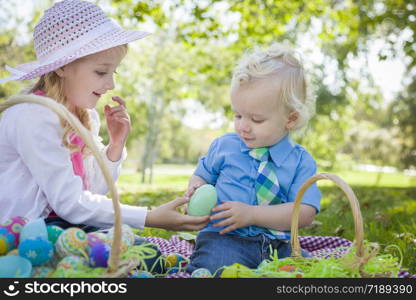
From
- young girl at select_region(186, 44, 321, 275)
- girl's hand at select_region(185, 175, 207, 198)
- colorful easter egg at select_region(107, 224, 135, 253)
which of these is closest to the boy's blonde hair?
young girl at select_region(186, 44, 321, 275)

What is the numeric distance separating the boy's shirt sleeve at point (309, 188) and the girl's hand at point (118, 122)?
3.09 feet

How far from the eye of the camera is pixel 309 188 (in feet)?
8.16

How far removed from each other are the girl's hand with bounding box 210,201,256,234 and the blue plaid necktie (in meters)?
0.17

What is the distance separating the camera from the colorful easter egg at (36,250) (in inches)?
67.7

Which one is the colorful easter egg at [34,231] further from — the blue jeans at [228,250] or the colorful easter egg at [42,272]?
the blue jeans at [228,250]

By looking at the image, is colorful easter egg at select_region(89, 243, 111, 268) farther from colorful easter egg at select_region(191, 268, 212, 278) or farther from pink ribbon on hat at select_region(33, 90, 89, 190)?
pink ribbon on hat at select_region(33, 90, 89, 190)

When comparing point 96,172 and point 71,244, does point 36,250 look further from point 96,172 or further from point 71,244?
point 96,172

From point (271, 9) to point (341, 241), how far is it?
20.3 ft

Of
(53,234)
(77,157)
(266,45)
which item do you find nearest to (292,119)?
(77,157)

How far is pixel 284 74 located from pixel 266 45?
9.79 m

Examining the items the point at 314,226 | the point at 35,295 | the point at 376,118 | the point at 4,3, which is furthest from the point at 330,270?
the point at 376,118

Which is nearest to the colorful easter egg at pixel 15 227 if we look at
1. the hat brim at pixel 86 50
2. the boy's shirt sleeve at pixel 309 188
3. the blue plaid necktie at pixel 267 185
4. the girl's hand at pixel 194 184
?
the hat brim at pixel 86 50

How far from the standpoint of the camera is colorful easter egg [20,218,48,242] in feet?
5.75

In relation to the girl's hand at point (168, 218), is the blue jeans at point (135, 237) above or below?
below
